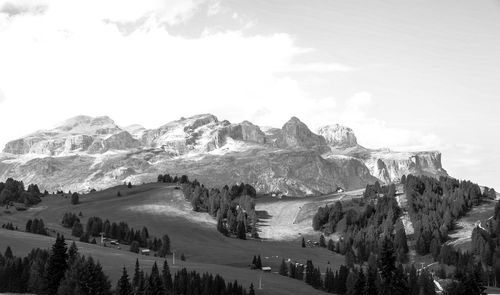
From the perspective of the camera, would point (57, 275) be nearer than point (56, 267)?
Yes

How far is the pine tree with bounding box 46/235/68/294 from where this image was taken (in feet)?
458

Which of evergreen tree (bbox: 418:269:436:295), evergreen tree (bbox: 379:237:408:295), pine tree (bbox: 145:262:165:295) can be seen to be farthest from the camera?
evergreen tree (bbox: 418:269:436:295)

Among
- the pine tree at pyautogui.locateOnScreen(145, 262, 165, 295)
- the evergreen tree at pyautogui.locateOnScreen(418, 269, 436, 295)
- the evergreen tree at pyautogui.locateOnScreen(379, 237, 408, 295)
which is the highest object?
the evergreen tree at pyautogui.locateOnScreen(379, 237, 408, 295)

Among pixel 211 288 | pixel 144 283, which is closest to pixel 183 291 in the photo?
pixel 211 288

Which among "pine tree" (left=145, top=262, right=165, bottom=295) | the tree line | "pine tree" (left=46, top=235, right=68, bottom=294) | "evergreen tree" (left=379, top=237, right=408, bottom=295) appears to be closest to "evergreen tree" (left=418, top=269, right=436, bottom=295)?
the tree line

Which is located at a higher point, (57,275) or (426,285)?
(57,275)

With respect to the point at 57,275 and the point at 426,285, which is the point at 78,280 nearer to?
the point at 57,275

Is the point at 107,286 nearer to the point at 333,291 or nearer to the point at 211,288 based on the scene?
the point at 211,288

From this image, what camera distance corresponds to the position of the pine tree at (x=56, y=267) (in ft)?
458

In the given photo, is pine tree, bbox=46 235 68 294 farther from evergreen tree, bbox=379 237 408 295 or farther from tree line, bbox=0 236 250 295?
evergreen tree, bbox=379 237 408 295

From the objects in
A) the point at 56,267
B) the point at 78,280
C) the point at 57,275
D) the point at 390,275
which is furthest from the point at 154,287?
the point at 390,275

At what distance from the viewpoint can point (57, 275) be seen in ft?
462

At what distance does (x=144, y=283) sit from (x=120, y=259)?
188ft

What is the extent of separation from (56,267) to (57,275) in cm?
205
